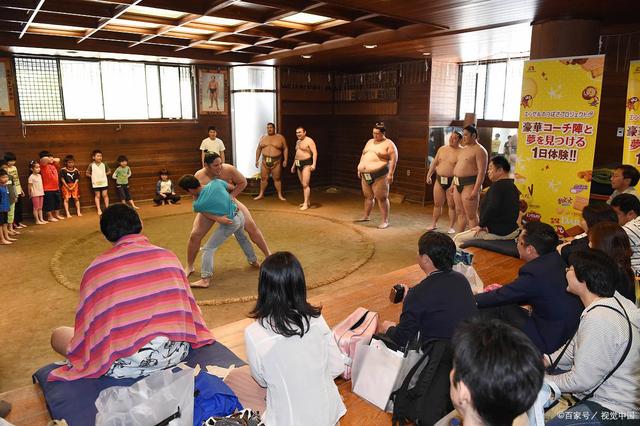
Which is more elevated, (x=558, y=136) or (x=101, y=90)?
(x=101, y=90)

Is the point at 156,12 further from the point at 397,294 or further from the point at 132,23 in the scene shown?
the point at 397,294

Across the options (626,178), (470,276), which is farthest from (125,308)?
(626,178)

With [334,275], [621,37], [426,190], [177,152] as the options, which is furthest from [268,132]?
[621,37]

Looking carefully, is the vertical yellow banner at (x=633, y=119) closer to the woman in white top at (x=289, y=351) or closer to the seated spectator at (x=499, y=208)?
the seated spectator at (x=499, y=208)

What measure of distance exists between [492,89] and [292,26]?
354 centimetres

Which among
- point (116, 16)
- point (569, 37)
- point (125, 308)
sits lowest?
point (125, 308)

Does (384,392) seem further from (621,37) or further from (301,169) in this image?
(301,169)

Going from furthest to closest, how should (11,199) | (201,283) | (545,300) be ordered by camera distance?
(11,199), (201,283), (545,300)

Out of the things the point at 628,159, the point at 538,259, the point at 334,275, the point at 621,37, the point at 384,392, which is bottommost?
the point at 334,275

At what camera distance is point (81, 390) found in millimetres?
1910

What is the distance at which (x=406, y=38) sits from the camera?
520 cm

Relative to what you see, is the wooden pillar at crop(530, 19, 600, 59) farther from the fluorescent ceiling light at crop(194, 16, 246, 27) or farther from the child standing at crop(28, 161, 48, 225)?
the child standing at crop(28, 161, 48, 225)

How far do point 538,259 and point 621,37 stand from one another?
13.3ft

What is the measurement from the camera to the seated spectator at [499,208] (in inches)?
158
